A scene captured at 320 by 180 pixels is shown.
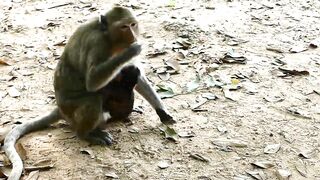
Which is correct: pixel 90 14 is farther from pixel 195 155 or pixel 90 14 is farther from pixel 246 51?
pixel 195 155

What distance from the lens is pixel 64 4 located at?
8.48m

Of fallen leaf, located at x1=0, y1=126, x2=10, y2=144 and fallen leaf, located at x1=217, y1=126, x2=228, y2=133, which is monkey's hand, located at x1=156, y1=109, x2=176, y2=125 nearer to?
fallen leaf, located at x1=217, y1=126, x2=228, y2=133

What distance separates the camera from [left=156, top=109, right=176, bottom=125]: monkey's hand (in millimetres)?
5094

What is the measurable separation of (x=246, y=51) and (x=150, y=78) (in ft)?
4.47

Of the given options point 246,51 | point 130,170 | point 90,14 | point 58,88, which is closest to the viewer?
point 130,170

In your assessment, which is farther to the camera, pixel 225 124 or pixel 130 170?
pixel 225 124

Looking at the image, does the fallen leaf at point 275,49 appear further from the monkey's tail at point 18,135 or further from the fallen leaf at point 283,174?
the monkey's tail at point 18,135

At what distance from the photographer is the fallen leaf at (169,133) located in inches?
192

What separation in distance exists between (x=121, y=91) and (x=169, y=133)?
1.98ft

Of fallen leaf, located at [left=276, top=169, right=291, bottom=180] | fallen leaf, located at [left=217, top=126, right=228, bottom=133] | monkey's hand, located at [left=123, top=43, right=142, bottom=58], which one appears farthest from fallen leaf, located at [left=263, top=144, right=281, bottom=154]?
monkey's hand, located at [left=123, top=43, right=142, bottom=58]

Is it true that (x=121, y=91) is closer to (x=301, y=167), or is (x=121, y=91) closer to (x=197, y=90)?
(x=197, y=90)

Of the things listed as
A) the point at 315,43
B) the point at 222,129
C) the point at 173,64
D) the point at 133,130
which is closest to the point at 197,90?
the point at 173,64

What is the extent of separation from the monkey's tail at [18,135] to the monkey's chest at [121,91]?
515 mm

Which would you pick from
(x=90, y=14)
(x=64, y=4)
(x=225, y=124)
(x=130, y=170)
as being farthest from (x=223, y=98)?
(x=64, y=4)
